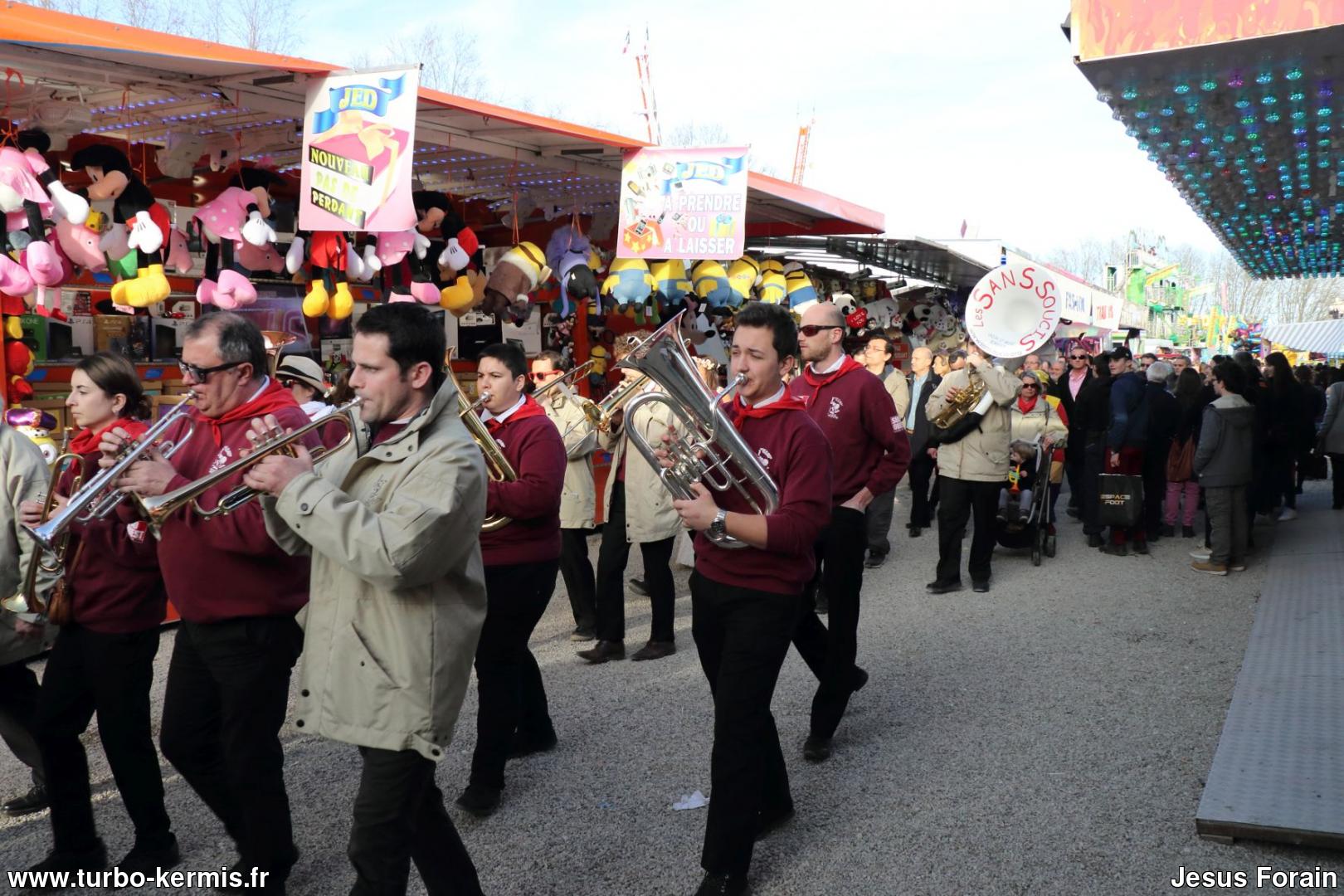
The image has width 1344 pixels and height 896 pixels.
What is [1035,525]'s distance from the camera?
29.8 feet

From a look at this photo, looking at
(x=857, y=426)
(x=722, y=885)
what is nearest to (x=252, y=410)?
(x=722, y=885)

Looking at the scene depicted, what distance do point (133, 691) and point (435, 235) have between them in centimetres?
447

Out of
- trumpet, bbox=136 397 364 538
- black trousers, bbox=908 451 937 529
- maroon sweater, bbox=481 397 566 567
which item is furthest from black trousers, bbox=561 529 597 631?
black trousers, bbox=908 451 937 529

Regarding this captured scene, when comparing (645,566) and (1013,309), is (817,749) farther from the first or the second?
(1013,309)

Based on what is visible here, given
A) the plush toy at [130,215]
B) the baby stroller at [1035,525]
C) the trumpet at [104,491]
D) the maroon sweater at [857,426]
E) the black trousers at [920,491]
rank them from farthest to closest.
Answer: the black trousers at [920,491] → the baby stroller at [1035,525] → the plush toy at [130,215] → the maroon sweater at [857,426] → the trumpet at [104,491]

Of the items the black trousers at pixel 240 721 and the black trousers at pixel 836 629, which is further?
the black trousers at pixel 836 629

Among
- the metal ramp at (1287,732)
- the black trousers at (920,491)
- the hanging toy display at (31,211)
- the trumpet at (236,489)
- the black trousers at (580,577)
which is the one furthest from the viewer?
the black trousers at (920,491)

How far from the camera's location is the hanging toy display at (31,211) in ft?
16.7

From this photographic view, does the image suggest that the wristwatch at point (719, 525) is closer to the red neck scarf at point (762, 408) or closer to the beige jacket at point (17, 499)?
the red neck scarf at point (762, 408)

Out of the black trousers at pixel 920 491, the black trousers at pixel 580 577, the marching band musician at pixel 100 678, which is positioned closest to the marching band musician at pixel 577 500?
the black trousers at pixel 580 577

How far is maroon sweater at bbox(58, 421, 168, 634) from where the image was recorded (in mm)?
3404

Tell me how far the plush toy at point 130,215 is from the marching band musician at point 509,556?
2510mm

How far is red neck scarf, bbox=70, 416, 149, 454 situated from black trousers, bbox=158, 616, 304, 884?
2.57 feet

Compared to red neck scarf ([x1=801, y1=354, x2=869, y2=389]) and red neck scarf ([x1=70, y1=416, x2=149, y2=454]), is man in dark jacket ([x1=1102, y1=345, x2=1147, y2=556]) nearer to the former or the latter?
red neck scarf ([x1=801, y1=354, x2=869, y2=389])
